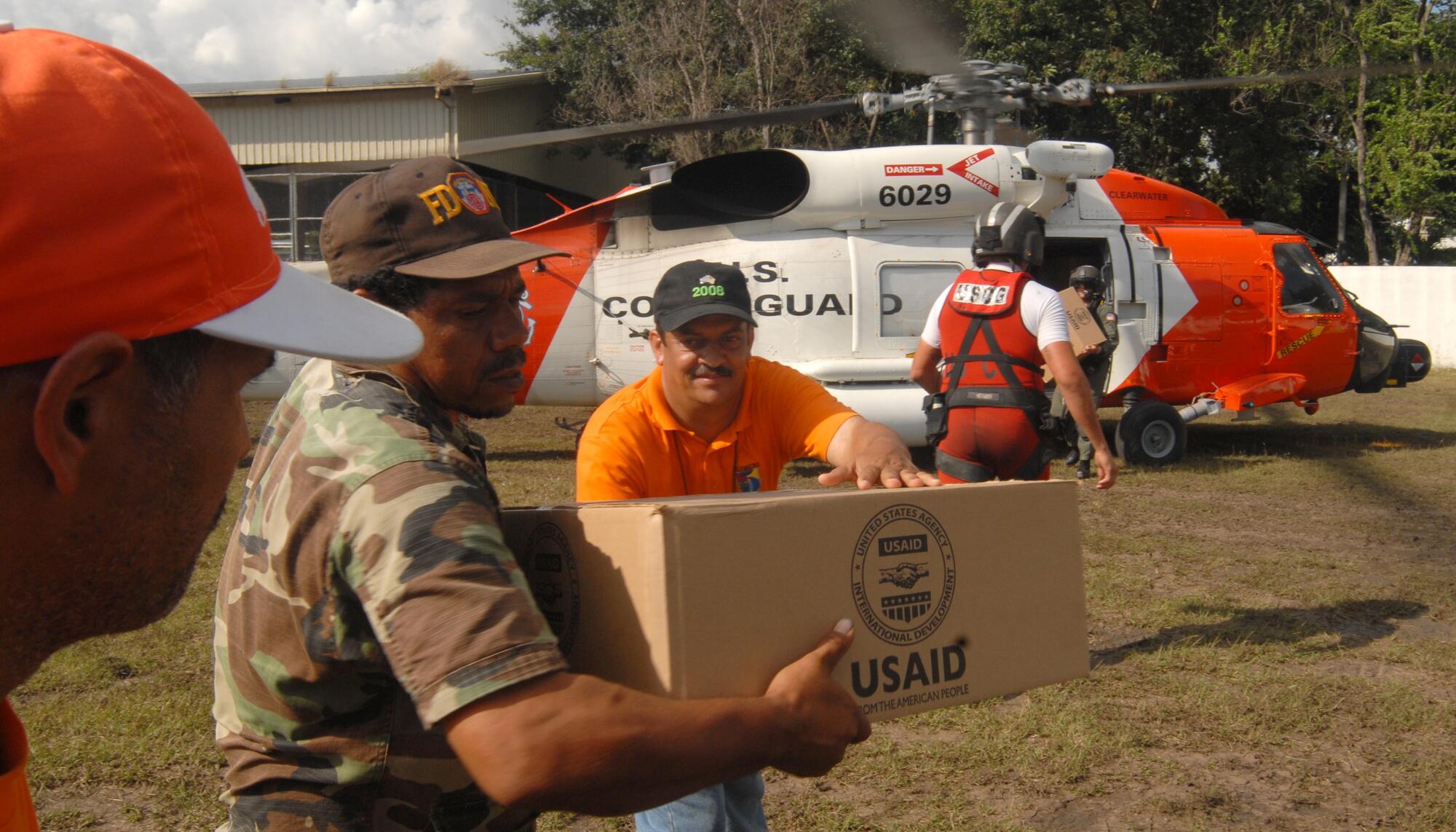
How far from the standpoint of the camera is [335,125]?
2242cm

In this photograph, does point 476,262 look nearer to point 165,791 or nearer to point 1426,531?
point 165,791

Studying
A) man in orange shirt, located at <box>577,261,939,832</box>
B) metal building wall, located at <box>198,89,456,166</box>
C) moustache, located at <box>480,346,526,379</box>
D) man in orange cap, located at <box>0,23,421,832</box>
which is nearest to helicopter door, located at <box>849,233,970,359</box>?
man in orange shirt, located at <box>577,261,939,832</box>

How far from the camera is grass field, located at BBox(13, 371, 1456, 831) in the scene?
11.1ft

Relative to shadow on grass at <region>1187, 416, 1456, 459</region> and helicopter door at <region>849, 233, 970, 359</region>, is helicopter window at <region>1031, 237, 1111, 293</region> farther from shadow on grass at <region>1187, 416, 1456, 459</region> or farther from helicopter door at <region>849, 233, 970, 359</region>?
shadow on grass at <region>1187, 416, 1456, 459</region>

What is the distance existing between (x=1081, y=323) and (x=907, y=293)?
5.12 ft

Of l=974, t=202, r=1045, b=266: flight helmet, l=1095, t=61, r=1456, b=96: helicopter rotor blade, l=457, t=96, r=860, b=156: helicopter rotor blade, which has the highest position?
l=1095, t=61, r=1456, b=96: helicopter rotor blade

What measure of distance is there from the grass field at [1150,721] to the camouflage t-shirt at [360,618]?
1.78m

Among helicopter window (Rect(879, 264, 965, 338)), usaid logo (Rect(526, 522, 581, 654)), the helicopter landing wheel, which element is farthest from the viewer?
the helicopter landing wheel

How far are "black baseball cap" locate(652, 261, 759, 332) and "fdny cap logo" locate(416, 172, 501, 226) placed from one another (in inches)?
39.0

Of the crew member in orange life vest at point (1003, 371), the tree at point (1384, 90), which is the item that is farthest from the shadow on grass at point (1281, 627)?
the tree at point (1384, 90)

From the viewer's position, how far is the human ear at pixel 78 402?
721 mm

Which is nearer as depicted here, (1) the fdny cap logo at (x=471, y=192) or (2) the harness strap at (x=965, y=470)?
(1) the fdny cap logo at (x=471, y=192)

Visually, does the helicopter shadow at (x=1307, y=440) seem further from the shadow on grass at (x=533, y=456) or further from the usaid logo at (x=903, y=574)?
the usaid logo at (x=903, y=574)

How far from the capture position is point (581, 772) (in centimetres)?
106
